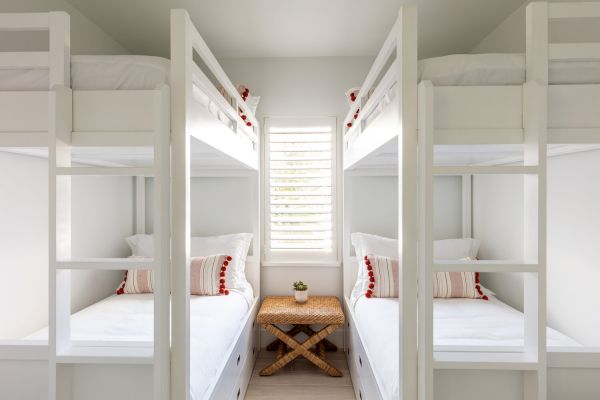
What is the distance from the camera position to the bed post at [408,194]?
54.6 inches

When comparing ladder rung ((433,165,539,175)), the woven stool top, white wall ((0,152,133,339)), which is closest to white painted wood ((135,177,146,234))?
white wall ((0,152,133,339))

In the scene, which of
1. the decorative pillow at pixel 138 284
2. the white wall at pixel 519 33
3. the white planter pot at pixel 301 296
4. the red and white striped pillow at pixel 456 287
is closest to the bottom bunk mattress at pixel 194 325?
the decorative pillow at pixel 138 284

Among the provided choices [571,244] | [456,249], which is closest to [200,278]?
[456,249]

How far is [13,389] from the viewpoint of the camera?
4.87 ft

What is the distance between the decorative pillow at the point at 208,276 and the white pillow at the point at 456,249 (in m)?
1.70

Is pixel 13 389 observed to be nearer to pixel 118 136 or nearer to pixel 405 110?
pixel 118 136

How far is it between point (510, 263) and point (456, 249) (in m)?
1.80

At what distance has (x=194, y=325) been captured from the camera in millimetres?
2080

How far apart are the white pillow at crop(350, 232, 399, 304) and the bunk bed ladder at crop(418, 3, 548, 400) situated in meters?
1.62

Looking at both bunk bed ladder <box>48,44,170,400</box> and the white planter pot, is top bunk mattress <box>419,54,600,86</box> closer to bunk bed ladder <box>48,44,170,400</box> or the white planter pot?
bunk bed ladder <box>48,44,170,400</box>

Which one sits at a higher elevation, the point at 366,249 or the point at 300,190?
the point at 300,190

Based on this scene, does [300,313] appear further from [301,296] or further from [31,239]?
[31,239]

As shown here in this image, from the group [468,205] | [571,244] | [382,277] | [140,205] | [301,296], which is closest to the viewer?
[571,244]

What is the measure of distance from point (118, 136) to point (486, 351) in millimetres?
1599
